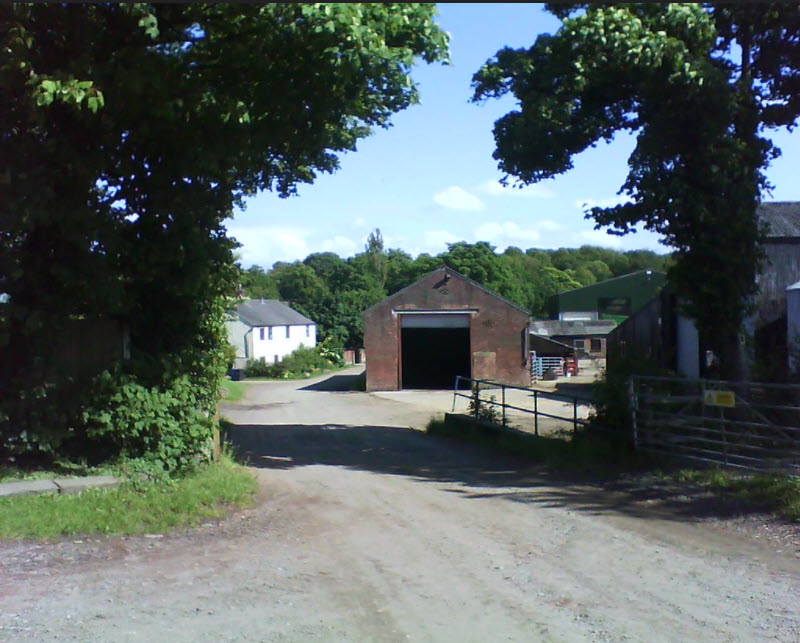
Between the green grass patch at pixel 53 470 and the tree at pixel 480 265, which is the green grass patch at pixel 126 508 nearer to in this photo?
the green grass patch at pixel 53 470

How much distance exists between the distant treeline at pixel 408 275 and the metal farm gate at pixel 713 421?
39.9m

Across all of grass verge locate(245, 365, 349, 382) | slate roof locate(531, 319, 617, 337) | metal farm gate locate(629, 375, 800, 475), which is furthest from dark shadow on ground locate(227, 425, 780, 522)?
slate roof locate(531, 319, 617, 337)

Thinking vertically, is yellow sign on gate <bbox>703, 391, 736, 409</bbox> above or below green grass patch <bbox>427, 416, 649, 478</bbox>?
above

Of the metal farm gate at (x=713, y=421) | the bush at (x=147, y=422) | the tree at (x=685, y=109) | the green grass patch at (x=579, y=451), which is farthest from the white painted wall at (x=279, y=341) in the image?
the bush at (x=147, y=422)

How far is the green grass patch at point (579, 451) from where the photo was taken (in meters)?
13.2

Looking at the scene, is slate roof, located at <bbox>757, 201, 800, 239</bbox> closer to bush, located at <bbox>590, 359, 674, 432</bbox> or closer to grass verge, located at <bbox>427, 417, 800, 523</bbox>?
bush, located at <bbox>590, 359, 674, 432</bbox>

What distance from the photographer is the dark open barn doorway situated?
163ft

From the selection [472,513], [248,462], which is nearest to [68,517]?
[472,513]

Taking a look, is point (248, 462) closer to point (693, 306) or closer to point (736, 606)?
point (693, 306)

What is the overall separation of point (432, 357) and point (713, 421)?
127 feet

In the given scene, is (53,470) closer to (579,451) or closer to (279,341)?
(579,451)

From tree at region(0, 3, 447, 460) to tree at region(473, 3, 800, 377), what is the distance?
356cm

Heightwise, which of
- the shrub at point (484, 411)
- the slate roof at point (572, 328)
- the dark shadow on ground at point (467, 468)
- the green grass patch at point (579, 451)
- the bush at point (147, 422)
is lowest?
the dark shadow on ground at point (467, 468)

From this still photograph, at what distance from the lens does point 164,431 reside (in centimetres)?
1109
